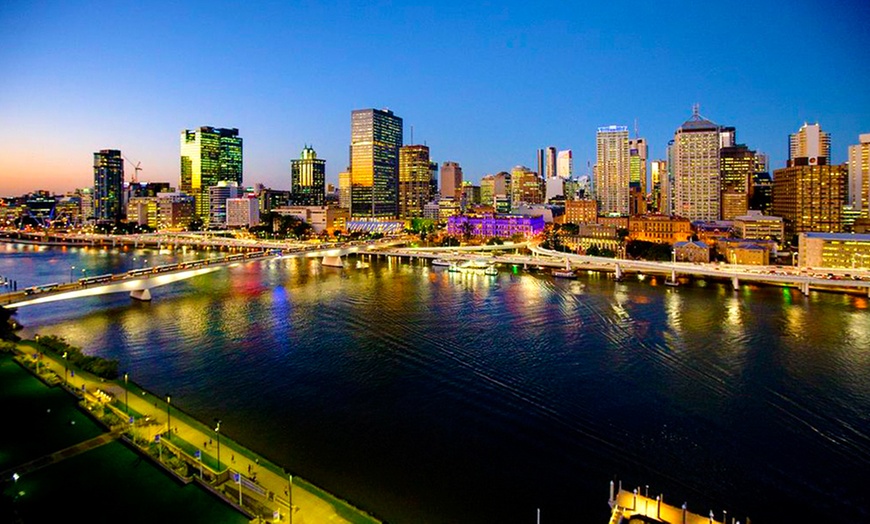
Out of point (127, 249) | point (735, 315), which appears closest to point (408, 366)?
point (735, 315)

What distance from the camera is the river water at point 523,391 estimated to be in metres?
8.43

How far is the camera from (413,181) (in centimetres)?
9344

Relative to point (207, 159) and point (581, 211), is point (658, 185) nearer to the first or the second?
point (581, 211)

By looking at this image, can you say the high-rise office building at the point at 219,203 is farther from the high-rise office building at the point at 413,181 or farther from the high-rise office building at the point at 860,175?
the high-rise office building at the point at 860,175

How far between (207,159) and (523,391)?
362 feet

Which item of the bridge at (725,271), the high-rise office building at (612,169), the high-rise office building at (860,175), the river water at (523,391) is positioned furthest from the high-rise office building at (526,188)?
the river water at (523,391)

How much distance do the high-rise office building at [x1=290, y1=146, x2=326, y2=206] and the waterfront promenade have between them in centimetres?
10171

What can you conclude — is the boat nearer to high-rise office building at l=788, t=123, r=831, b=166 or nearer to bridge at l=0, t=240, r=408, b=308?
bridge at l=0, t=240, r=408, b=308

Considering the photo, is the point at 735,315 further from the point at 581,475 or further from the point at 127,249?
the point at 127,249

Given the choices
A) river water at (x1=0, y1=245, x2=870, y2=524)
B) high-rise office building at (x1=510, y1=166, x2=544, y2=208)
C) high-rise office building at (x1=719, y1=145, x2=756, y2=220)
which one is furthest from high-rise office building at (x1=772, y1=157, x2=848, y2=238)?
high-rise office building at (x1=510, y1=166, x2=544, y2=208)

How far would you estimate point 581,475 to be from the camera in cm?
869

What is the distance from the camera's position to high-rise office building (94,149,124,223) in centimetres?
9819

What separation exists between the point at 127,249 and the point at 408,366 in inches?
1904

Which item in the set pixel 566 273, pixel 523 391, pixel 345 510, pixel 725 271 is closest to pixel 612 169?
pixel 566 273
